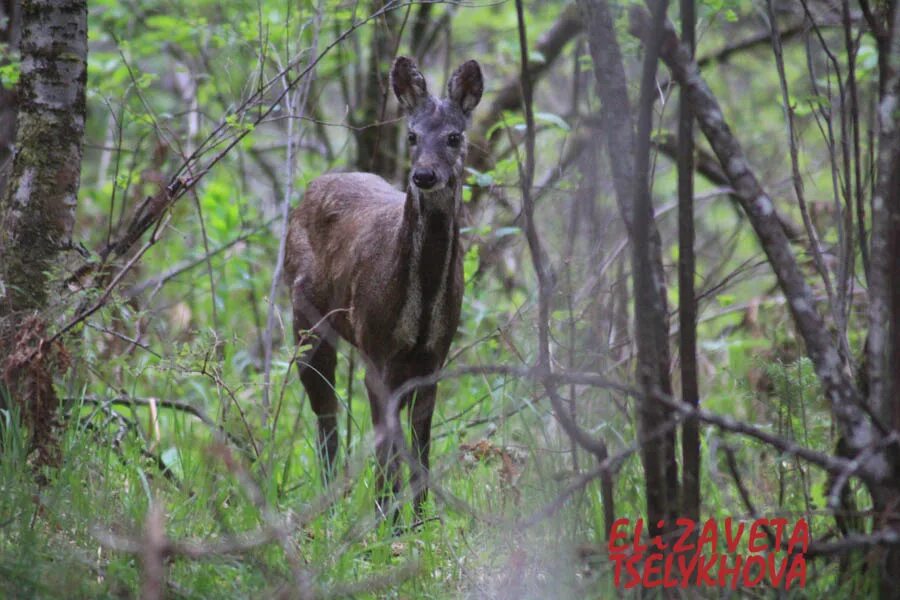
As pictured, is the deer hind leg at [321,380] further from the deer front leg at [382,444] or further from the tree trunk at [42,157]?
the tree trunk at [42,157]

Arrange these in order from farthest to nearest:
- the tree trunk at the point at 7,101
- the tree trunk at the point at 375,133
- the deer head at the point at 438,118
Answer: the tree trunk at the point at 375,133 < the tree trunk at the point at 7,101 < the deer head at the point at 438,118

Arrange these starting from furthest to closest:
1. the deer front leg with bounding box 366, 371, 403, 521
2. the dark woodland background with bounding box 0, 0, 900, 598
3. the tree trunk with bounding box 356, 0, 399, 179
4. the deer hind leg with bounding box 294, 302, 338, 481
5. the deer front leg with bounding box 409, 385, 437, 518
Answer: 1. the tree trunk with bounding box 356, 0, 399, 179
2. the deer hind leg with bounding box 294, 302, 338, 481
3. the deer front leg with bounding box 409, 385, 437, 518
4. the deer front leg with bounding box 366, 371, 403, 521
5. the dark woodland background with bounding box 0, 0, 900, 598

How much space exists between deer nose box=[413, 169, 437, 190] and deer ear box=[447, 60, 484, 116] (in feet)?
2.80

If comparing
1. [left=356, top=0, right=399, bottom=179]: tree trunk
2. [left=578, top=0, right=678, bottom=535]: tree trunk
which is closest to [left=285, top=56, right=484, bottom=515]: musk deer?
[left=578, top=0, right=678, bottom=535]: tree trunk

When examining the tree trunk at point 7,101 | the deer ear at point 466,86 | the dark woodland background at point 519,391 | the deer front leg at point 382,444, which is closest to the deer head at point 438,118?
the deer ear at point 466,86

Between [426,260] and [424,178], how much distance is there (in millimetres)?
496

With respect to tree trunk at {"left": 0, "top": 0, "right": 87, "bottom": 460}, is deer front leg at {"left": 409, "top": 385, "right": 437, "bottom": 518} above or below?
below

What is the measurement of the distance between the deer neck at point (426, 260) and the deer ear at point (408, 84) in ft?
2.10

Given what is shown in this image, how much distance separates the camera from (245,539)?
371cm

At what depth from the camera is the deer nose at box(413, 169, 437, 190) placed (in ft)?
17.2

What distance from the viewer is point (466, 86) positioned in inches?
236

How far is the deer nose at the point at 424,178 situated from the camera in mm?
5254

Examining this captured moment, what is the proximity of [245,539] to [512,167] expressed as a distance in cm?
352

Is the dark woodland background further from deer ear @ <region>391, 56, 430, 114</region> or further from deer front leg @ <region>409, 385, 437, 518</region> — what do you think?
deer ear @ <region>391, 56, 430, 114</region>
